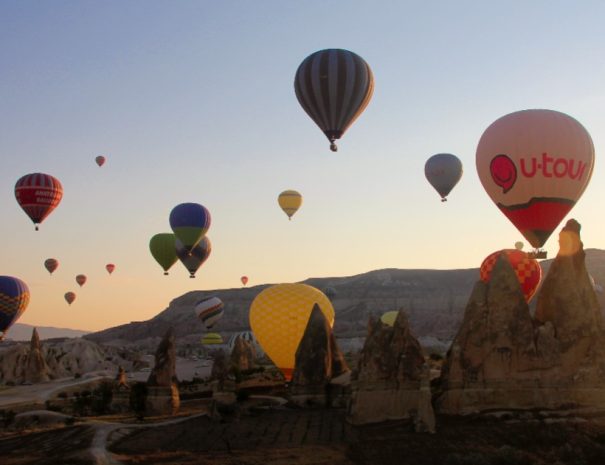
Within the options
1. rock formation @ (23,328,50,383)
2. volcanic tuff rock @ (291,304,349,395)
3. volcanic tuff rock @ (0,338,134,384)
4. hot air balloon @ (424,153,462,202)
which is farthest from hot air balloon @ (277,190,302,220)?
volcanic tuff rock @ (0,338,134,384)

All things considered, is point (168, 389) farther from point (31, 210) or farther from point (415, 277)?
point (415, 277)

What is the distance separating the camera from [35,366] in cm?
7719

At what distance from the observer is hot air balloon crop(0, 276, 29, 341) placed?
60031 mm

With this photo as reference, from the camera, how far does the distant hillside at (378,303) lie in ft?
463

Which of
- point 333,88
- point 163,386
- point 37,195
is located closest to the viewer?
point 163,386

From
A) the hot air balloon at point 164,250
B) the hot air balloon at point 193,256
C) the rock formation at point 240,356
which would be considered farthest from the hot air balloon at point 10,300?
the rock formation at point 240,356

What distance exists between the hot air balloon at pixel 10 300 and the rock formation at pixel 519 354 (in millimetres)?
41177

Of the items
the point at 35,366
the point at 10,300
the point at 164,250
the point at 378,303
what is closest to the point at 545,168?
the point at 164,250

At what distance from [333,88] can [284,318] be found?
13198mm

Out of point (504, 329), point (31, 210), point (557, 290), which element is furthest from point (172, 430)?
point (31, 210)

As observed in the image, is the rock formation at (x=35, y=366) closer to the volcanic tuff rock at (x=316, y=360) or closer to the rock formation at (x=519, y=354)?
the volcanic tuff rock at (x=316, y=360)

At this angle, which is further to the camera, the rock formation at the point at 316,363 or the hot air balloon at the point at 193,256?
the hot air balloon at the point at 193,256

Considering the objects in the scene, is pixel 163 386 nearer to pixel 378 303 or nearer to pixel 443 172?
pixel 443 172

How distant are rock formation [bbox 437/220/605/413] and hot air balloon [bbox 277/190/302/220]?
36.4 m
